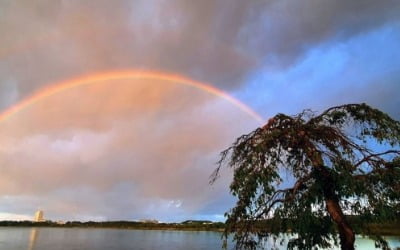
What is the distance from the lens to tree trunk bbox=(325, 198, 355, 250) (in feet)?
29.5

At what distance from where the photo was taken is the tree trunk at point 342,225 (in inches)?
353

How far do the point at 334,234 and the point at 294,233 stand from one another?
3.70 feet

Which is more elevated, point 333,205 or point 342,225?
point 333,205

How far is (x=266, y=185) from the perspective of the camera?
362 inches

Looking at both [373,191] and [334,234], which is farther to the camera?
[334,234]

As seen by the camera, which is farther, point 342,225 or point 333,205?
point 333,205

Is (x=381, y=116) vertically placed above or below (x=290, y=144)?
above

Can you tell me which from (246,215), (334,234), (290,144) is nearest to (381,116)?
(290,144)

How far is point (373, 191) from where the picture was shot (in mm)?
9008

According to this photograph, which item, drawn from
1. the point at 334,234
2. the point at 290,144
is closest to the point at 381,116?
the point at 290,144

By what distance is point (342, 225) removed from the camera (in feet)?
29.8

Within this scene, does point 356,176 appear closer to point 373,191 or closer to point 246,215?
point 373,191

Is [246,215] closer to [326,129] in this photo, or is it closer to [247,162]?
[247,162]

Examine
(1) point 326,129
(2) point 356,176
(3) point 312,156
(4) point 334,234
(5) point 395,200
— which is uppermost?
(1) point 326,129
